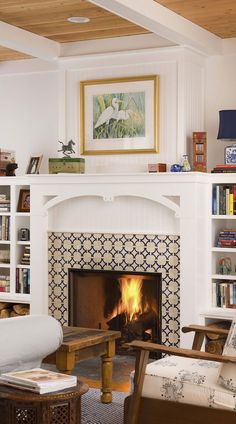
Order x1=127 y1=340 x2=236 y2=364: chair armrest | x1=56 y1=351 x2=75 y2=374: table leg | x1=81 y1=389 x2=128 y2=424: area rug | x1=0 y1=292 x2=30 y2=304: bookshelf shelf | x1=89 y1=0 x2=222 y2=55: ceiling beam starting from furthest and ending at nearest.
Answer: x1=0 y1=292 x2=30 y2=304: bookshelf shelf
x1=89 y1=0 x2=222 y2=55: ceiling beam
x1=81 y1=389 x2=128 y2=424: area rug
x1=56 y1=351 x2=75 y2=374: table leg
x1=127 y1=340 x2=236 y2=364: chair armrest

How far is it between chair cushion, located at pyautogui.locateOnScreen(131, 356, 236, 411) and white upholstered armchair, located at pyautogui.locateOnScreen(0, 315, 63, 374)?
→ 54cm

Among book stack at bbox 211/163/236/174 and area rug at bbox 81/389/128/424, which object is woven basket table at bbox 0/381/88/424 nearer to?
area rug at bbox 81/389/128/424

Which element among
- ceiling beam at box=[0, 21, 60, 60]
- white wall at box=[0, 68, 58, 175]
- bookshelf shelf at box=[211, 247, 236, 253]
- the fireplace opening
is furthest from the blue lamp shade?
white wall at box=[0, 68, 58, 175]

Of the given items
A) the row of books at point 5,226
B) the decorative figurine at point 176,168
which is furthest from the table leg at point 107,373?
the row of books at point 5,226

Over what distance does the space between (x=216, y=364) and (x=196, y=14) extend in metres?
2.76

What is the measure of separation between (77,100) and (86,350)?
279cm

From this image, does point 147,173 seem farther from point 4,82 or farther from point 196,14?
point 4,82

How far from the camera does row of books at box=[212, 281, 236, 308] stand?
6.65 m

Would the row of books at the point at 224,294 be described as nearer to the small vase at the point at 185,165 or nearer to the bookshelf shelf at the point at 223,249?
the bookshelf shelf at the point at 223,249

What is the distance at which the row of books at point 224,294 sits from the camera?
21.8 feet

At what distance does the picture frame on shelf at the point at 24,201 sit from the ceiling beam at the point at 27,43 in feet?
4.04

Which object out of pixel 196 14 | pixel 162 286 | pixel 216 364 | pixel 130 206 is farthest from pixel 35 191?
pixel 216 364

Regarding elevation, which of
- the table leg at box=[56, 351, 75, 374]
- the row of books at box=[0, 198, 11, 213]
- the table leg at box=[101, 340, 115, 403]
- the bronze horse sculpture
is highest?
the bronze horse sculpture

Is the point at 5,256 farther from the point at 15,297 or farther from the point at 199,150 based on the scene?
the point at 199,150
